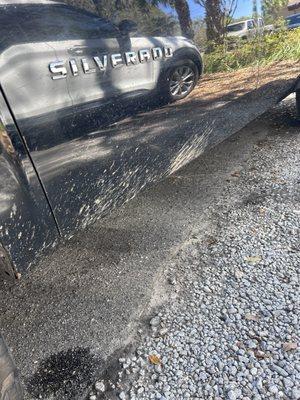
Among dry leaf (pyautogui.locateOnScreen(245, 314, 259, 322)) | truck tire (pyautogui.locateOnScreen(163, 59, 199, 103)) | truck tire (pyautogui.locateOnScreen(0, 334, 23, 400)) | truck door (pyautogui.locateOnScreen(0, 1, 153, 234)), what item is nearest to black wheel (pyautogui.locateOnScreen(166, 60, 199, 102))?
truck tire (pyautogui.locateOnScreen(163, 59, 199, 103))

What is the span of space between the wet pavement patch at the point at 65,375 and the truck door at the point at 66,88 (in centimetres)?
66

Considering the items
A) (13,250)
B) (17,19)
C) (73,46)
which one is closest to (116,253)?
(13,250)

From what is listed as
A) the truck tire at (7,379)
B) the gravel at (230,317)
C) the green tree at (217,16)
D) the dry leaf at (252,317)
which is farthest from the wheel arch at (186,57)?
the truck tire at (7,379)

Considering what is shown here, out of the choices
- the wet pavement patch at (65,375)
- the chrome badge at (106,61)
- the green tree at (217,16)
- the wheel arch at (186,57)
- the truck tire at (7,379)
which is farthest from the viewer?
the green tree at (217,16)

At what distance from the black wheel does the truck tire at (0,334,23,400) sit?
1642 mm

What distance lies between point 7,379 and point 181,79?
1.87m

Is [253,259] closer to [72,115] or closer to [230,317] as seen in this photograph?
[230,317]

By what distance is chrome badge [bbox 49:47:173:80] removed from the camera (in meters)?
1.56

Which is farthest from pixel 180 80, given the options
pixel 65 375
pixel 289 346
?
pixel 65 375

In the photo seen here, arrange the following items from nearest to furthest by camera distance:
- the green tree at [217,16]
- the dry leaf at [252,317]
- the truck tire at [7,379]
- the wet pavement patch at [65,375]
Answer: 1. the truck tire at [7,379]
2. the wet pavement patch at [65,375]
3. the dry leaf at [252,317]
4. the green tree at [217,16]

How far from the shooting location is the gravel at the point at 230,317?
1610mm

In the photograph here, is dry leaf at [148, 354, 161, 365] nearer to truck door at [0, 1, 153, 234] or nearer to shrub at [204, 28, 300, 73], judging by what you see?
truck door at [0, 1, 153, 234]

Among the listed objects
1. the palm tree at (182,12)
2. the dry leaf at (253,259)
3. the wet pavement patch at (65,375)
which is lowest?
the dry leaf at (253,259)

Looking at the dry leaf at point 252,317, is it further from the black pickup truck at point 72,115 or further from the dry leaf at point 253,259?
the black pickup truck at point 72,115
